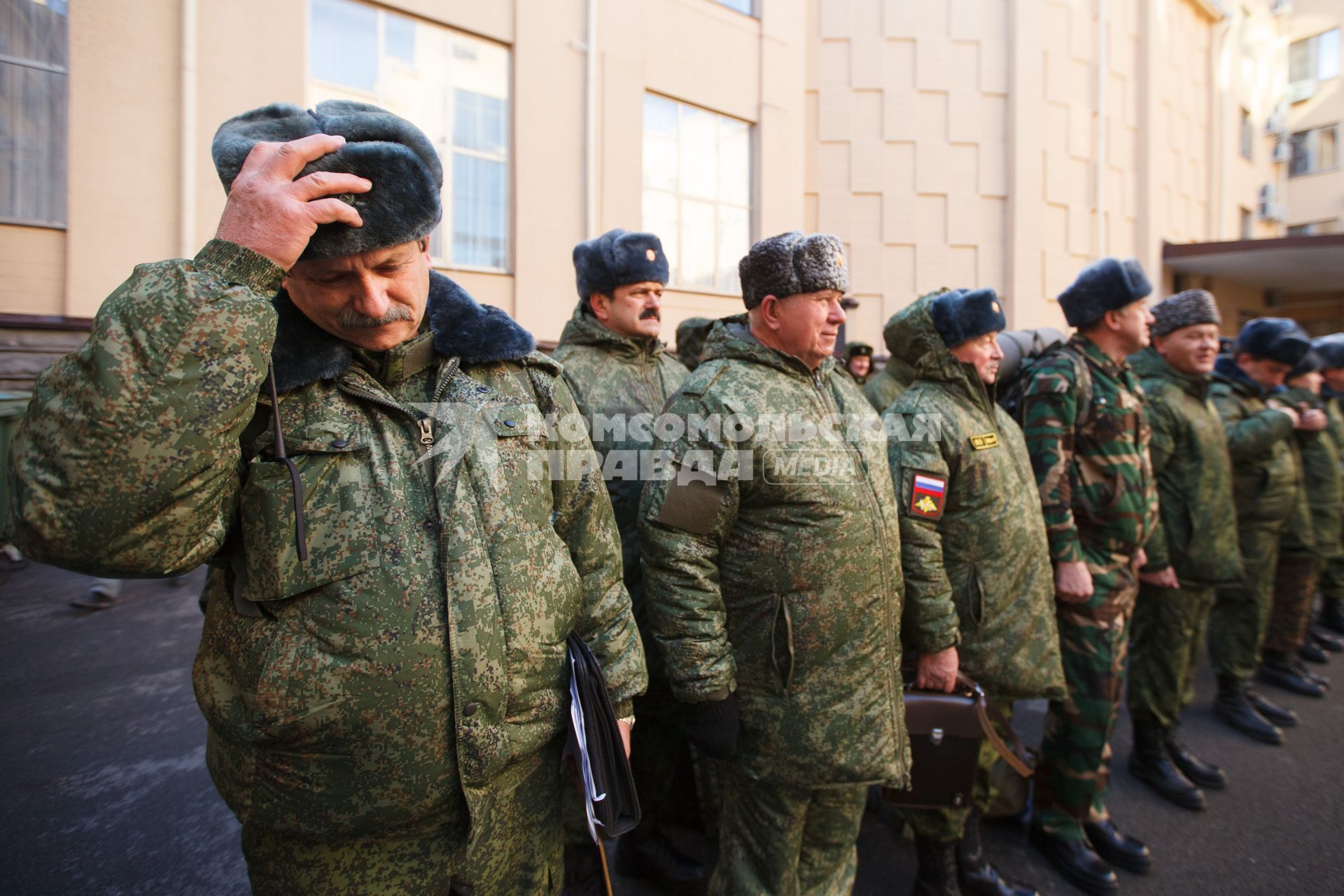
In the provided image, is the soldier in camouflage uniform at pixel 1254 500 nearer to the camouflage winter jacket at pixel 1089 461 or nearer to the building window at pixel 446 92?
the camouflage winter jacket at pixel 1089 461

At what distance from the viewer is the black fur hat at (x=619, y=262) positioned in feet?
9.53

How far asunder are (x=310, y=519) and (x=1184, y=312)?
402 cm

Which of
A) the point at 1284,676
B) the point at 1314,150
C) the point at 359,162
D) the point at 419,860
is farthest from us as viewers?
the point at 1314,150

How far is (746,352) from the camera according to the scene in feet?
7.12

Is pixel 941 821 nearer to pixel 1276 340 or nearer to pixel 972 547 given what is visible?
pixel 972 547

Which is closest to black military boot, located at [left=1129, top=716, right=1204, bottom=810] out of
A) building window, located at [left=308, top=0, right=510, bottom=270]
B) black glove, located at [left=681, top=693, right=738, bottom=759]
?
black glove, located at [left=681, top=693, right=738, bottom=759]

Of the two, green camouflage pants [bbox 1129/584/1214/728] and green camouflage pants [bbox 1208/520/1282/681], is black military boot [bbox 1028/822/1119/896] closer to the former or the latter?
green camouflage pants [bbox 1129/584/1214/728]

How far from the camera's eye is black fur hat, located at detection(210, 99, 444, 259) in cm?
116

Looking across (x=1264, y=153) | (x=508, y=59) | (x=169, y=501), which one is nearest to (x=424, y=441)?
(x=169, y=501)

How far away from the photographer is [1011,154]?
10.5 metres

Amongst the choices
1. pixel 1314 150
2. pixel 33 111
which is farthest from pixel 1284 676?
pixel 1314 150

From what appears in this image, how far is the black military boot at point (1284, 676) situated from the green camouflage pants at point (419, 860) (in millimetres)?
4969

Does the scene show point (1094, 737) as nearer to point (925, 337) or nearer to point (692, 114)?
point (925, 337)

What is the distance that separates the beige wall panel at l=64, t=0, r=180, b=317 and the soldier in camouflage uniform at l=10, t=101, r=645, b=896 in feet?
17.0
